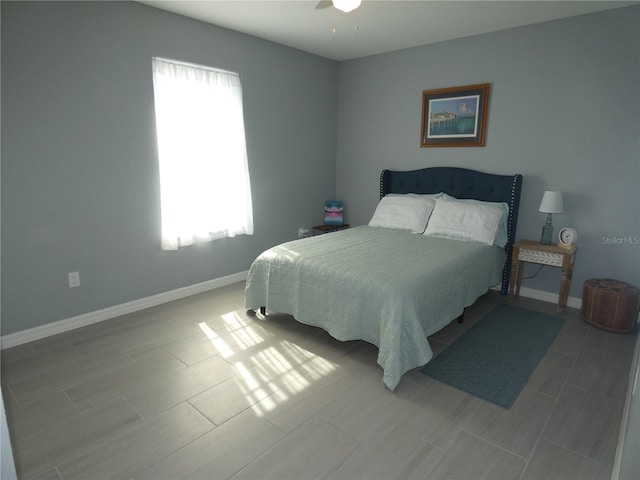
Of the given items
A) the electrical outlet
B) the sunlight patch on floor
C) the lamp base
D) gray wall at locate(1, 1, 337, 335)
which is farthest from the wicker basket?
the electrical outlet

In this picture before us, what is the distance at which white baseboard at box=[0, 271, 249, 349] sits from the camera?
2797 mm

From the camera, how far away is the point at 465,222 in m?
3.64

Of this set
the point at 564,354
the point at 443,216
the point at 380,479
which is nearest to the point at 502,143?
the point at 443,216

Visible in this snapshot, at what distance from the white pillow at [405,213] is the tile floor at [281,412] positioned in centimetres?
133

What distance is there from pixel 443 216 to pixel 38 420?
3.42 m

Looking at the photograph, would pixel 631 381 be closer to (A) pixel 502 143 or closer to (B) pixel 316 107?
(A) pixel 502 143

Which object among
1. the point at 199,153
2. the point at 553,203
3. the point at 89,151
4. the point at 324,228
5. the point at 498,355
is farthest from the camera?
the point at 324,228

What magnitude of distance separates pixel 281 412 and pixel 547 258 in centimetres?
269

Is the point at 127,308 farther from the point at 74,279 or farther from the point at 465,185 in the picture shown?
the point at 465,185

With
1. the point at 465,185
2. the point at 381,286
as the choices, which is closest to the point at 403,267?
the point at 381,286

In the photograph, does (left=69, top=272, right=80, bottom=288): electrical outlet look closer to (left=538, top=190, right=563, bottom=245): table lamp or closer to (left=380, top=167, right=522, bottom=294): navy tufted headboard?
(left=380, top=167, right=522, bottom=294): navy tufted headboard

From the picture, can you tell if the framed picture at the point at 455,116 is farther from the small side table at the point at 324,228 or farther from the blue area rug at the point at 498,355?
the blue area rug at the point at 498,355

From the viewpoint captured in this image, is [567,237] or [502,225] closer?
[567,237]

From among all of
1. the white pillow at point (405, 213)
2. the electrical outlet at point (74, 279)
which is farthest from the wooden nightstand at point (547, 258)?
the electrical outlet at point (74, 279)
